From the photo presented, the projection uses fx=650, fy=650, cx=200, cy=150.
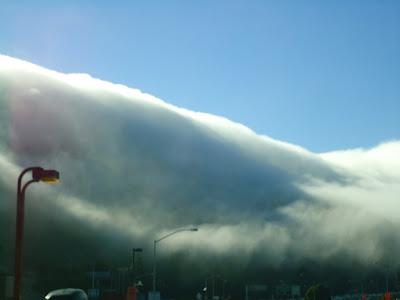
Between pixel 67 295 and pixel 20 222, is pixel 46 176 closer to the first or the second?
pixel 20 222

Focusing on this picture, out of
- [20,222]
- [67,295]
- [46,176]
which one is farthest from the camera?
[67,295]

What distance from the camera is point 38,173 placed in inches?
1004

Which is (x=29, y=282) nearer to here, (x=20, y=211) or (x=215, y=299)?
(x=215, y=299)

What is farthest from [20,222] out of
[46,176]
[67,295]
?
[67,295]

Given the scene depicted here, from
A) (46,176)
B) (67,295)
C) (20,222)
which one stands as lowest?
(67,295)

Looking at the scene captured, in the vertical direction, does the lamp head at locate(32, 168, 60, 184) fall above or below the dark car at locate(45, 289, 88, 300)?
above

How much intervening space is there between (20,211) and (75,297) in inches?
1856

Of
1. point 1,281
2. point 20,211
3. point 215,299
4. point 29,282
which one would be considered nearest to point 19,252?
point 20,211

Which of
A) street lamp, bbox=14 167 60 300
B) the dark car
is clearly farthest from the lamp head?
the dark car

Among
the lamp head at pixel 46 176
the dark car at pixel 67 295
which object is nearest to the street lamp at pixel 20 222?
the lamp head at pixel 46 176

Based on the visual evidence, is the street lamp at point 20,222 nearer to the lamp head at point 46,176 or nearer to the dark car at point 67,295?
the lamp head at point 46,176

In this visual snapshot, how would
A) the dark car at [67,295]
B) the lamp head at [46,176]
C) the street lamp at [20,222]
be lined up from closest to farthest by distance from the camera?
the street lamp at [20,222]
the lamp head at [46,176]
the dark car at [67,295]

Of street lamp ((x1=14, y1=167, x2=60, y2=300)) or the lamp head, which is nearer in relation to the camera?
street lamp ((x1=14, y1=167, x2=60, y2=300))

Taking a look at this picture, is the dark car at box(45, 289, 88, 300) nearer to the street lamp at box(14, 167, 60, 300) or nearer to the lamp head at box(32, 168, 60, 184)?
the street lamp at box(14, 167, 60, 300)
